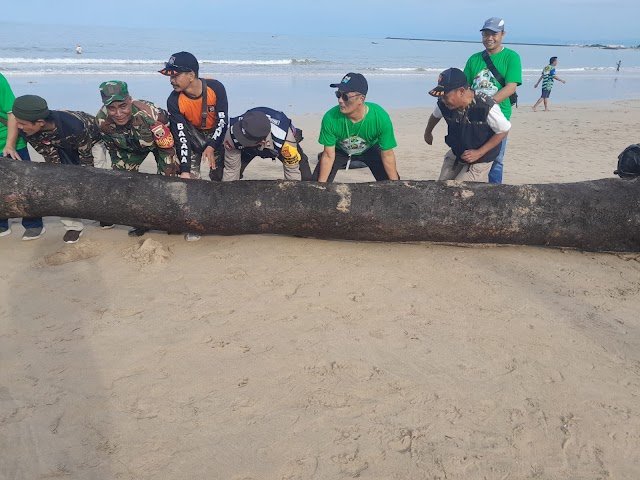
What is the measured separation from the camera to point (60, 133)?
4.37 metres

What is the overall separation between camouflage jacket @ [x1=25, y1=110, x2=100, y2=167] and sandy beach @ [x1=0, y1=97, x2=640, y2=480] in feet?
2.49

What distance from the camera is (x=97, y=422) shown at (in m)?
2.42

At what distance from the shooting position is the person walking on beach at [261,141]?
13.5 ft

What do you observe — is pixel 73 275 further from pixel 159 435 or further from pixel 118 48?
pixel 118 48

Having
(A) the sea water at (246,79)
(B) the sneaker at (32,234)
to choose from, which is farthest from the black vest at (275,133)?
(A) the sea water at (246,79)

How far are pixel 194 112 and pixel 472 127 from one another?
8.08 feet

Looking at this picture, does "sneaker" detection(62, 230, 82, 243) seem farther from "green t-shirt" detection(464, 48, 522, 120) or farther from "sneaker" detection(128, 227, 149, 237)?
"green t-shirt" detection(464, 48, 522, 120)

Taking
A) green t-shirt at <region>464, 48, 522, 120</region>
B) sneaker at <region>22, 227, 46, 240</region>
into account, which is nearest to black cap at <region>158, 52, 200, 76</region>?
sneaker at <region>22, 227, 46, 240</region>

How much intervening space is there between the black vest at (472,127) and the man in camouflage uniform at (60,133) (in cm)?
320

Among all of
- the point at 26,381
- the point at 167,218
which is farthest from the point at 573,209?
the point at 26,381

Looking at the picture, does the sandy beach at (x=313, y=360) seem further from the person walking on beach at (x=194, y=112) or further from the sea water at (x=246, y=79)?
the sea water at (x=246, y=79)

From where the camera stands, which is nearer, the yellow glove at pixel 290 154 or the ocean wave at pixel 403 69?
the yellow glove at pixel 290 154

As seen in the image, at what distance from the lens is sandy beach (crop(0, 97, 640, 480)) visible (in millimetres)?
2240

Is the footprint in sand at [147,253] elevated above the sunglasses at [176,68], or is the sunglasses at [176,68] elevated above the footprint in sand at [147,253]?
the sunglasses at [176,68]
